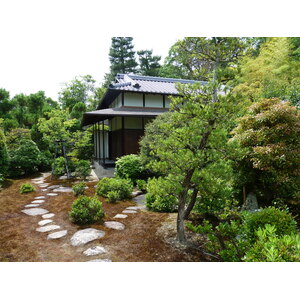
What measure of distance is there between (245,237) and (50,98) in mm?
14357

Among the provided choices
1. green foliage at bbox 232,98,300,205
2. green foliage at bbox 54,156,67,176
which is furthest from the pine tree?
green foliage at bbox 54,156,67,176

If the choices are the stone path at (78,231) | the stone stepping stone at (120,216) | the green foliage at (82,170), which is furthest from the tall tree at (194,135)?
the green foliage at (82,170)

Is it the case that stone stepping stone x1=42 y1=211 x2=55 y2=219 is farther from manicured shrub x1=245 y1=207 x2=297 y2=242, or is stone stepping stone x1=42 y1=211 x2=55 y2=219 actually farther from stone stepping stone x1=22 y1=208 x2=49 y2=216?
manicured shrub x1=245 y1=207 x2=297 y2=242

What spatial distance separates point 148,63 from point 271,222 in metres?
11.5

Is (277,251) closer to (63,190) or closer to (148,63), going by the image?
(63,190)

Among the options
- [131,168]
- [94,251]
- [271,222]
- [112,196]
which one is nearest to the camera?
[271,222]

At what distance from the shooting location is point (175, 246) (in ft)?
9.52

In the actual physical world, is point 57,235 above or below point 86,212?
below

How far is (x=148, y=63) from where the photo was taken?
12305mm

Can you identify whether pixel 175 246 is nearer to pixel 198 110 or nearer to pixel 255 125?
pixel 198 110

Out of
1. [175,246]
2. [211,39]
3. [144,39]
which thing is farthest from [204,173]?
[211,39]

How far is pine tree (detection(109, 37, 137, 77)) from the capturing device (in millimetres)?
6179

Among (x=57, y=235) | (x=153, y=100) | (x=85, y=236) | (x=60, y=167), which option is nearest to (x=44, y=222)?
(x=57, y=235)

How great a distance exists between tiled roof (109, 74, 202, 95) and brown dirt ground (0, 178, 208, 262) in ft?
20.9
